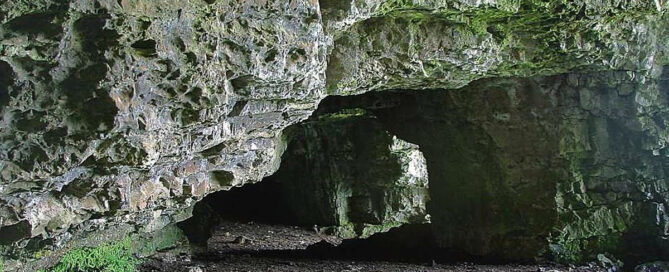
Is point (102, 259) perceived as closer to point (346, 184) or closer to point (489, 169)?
point (489, 169)

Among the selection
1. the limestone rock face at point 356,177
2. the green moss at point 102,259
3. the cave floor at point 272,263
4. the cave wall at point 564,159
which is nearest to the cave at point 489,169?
the cave wall at point 564,159

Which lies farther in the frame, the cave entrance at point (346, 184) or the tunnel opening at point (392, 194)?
the cave entrance at point (346, 184)

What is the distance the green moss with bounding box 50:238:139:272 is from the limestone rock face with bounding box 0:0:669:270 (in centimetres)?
29

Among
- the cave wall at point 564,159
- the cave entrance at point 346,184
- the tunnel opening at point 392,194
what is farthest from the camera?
the cave entrance at point 346,184

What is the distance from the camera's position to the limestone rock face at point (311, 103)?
3.19m

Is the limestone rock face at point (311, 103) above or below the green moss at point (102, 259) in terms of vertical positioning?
above

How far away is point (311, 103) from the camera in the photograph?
4746mm

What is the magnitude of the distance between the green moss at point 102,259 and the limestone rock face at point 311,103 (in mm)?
291

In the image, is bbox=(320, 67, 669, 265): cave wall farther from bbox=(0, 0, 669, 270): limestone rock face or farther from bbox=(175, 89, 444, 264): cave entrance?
bbox=(175, 89, 444, 264): cave entrance

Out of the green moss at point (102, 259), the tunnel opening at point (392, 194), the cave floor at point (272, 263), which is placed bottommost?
the cave floor at point (272, 263)

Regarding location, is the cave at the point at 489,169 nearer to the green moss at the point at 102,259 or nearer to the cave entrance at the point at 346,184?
the cave entrance at the point at 346,184

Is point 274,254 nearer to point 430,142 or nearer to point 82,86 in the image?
point 430,142

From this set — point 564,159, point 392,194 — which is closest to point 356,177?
point 392,194

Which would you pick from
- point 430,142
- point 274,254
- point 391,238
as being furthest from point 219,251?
point 430,142
